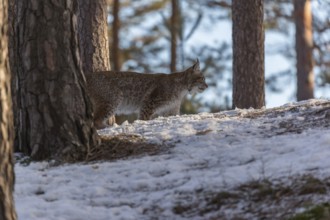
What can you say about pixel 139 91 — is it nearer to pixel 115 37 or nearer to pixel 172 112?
pixel 172 112

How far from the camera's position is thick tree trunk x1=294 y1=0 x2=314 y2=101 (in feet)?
57.5

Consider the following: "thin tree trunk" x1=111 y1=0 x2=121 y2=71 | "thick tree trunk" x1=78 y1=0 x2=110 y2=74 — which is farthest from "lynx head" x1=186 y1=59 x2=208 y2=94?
"thin tree trunk" x1=111 y1=0 x2=121 y2=71

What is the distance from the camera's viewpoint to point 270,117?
345 inches

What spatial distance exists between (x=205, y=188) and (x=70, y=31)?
2369 mm

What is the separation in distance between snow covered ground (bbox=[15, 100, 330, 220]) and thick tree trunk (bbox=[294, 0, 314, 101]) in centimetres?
945

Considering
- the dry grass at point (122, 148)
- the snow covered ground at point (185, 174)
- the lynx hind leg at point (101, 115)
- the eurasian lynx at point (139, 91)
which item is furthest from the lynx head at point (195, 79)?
the dry grass at point (122, 148)

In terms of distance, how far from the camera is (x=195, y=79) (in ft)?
41.9

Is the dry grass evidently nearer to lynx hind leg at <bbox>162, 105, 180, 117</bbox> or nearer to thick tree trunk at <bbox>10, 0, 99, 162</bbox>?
thick tree trunk at <bbox>10, 0, 99, 162</bbox>

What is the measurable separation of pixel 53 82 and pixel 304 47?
11.3 meters

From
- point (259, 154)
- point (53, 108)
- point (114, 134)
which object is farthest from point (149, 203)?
point (114, 134)

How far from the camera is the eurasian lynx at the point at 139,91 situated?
1091cm

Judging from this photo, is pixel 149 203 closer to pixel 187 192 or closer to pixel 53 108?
pixel 187 192

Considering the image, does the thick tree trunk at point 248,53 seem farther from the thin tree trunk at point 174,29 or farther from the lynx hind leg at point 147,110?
the thin tree trunk at point 174,29

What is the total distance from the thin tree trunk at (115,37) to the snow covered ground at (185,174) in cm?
1455
